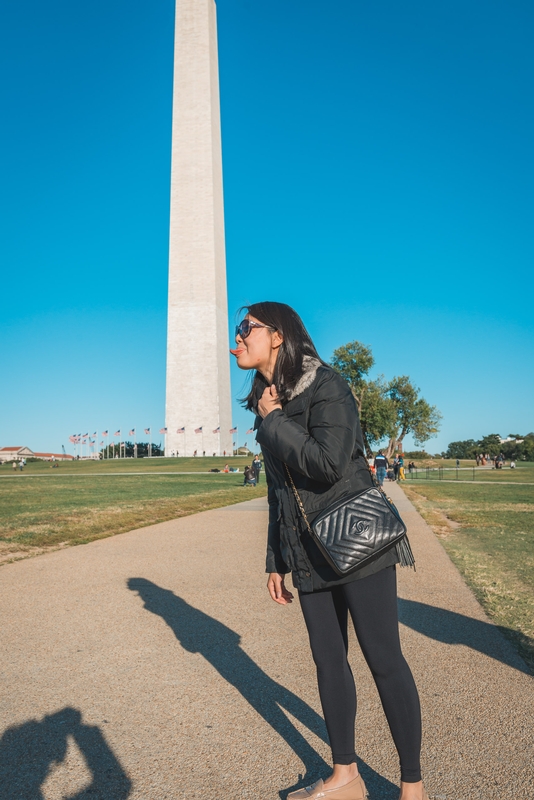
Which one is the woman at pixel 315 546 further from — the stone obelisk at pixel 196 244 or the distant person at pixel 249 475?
the stone obelisk at pixel 196 244

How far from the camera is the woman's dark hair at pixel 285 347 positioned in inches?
97.7

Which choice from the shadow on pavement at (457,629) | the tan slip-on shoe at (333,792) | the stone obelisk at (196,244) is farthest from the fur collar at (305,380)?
the stone obelisk at (196,244)

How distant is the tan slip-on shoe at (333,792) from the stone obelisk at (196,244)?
5138cm

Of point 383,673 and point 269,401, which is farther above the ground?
point 269,401

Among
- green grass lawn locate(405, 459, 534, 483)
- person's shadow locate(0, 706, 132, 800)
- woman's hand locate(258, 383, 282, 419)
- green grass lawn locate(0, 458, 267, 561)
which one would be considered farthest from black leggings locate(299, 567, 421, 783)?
green grass lawn locate(405, 459, 534, 483)

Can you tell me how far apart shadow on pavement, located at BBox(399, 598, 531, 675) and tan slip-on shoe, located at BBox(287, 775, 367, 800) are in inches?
74.0

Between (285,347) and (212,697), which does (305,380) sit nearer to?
(285,347)

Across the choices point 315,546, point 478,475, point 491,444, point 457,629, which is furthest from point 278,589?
point 491,444

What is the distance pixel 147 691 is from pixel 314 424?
2071 millimetres

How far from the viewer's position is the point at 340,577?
7.45 ft

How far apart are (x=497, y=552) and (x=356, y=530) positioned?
7139 millimetres

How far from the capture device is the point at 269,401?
8.14ft

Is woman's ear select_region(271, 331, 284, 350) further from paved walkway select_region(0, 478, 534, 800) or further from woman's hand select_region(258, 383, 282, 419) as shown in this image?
paved walkway select_region(0, 478, 534, 800)

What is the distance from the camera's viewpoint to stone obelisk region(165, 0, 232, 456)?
51438 mm
